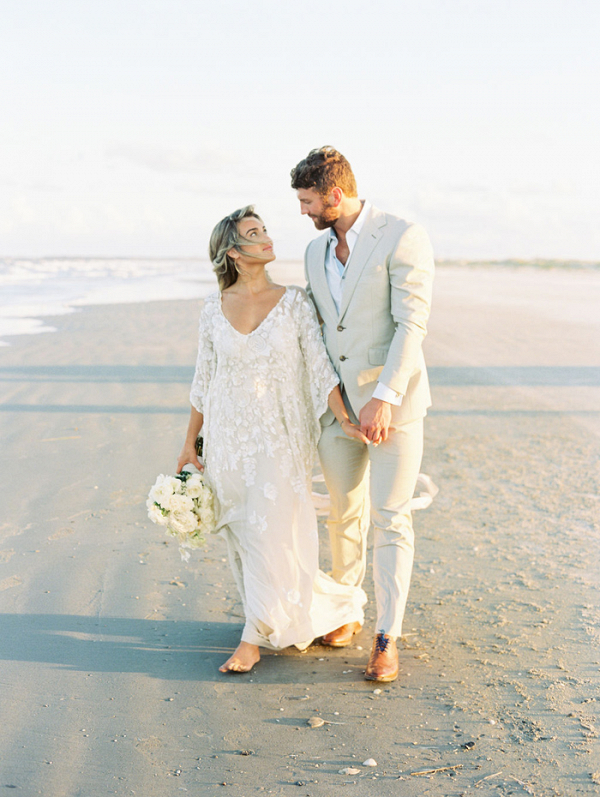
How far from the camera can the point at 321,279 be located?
3734mm

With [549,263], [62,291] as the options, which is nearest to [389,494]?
[62,291]

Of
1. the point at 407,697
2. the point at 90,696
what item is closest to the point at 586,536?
the point at 407,697

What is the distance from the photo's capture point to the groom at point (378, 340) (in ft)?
11.5

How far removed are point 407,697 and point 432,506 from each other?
257 cm

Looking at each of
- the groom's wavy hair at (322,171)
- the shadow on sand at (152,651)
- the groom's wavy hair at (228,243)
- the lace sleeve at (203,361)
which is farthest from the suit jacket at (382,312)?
the shadow on sand at (152,651)

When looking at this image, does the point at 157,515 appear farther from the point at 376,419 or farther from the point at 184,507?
the point at 376,419

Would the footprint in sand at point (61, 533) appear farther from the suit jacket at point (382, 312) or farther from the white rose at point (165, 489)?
the suit jacket at point (382, 312)

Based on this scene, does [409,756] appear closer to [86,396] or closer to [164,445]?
[164,445]

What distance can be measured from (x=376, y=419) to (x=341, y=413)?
21 centimetres

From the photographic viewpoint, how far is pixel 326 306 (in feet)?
12.2

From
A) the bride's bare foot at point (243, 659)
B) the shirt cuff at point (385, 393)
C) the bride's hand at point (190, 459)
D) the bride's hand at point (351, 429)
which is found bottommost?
the bride's bare foot at point (243, 659)

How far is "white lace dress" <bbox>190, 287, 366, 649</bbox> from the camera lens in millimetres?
3607

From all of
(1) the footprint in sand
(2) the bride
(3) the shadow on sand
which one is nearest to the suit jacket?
(2) the bride

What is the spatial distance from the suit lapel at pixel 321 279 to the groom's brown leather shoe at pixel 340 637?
59.7 inches
